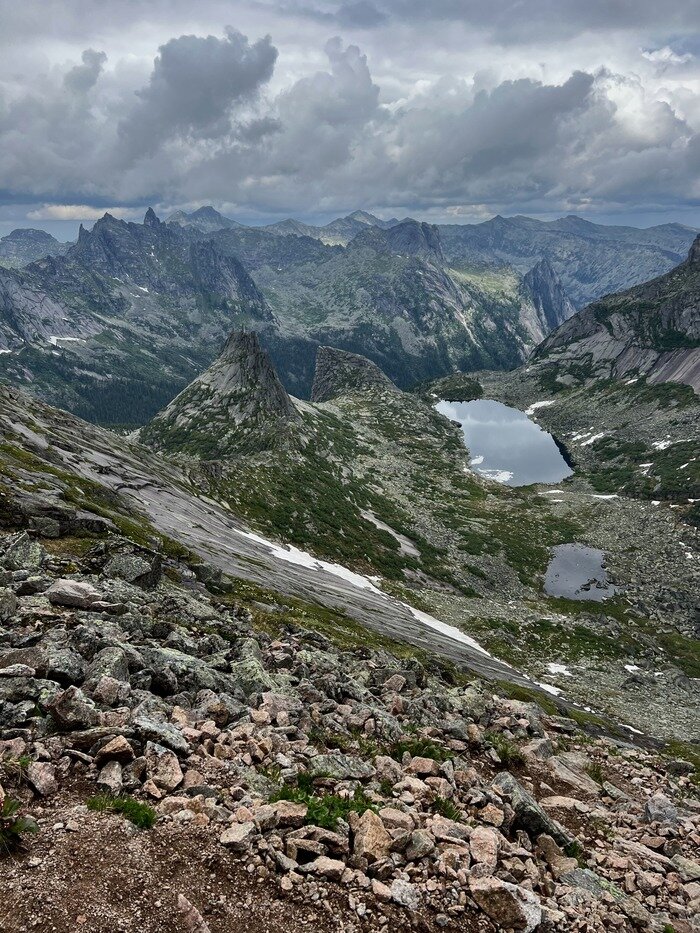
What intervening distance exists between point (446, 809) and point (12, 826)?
9.26 m

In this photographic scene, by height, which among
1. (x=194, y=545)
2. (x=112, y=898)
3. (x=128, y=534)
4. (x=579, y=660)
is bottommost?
(x=579, y=660)

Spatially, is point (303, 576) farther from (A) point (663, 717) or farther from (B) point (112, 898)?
(B) point (112, 898)

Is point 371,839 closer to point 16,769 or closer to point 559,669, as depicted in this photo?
point 16,769

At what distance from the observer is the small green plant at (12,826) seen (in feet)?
27.6

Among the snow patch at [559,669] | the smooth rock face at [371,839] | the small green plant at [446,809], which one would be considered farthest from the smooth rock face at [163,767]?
the snow patch at [559,669]

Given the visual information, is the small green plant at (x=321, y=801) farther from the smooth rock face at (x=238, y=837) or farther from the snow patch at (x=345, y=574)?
the snow patch at (x=345, y=574)

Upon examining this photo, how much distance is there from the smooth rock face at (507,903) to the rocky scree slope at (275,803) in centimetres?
4

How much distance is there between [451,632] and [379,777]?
66242 millimetres

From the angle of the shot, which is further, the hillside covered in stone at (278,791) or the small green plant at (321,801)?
the small green plant at (321,801)

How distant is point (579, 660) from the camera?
75375 mm

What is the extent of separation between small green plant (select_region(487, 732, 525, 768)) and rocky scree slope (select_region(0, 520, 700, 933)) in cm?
9

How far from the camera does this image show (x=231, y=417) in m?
179

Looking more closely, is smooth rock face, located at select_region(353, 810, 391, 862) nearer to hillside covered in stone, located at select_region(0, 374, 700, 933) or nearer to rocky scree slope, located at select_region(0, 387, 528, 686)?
hillside covered in stone, located at select_region(0, 374, 700, 933)

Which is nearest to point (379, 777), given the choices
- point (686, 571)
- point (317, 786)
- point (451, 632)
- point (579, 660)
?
point (317, 786)
